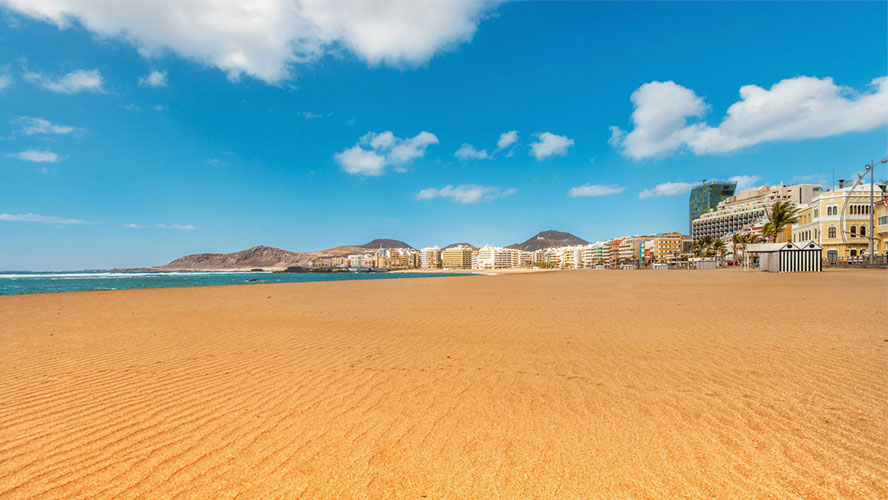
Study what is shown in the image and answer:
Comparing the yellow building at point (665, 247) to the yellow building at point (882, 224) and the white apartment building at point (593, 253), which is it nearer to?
the white apartment building at point (593, 253)

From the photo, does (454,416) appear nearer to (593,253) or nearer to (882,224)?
(882,224)

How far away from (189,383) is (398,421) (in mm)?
3125

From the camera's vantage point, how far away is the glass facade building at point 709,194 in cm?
16962

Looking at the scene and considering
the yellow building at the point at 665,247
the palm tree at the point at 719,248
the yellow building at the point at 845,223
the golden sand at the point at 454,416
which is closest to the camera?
the golden sand at the point at 454,416

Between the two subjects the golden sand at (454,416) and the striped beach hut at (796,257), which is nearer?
the golden sand at (454,416)

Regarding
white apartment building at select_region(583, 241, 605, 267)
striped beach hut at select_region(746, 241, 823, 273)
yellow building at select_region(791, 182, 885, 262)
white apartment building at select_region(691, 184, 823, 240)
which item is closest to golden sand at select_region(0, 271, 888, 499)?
striped beach hut at select_region(746, 241, 823, 273)

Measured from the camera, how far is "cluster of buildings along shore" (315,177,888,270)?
42.0 metres

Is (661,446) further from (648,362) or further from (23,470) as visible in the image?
(23,470)

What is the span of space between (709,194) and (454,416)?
208215 millimetres

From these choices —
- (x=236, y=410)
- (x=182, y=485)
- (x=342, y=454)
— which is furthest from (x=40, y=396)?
(x=342, y=454)

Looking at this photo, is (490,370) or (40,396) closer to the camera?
(40,396)

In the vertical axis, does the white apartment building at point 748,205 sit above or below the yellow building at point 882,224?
above

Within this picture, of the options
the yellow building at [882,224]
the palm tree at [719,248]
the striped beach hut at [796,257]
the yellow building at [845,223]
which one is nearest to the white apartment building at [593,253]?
the palm tree at [719,248]

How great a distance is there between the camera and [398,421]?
12.0 feet
